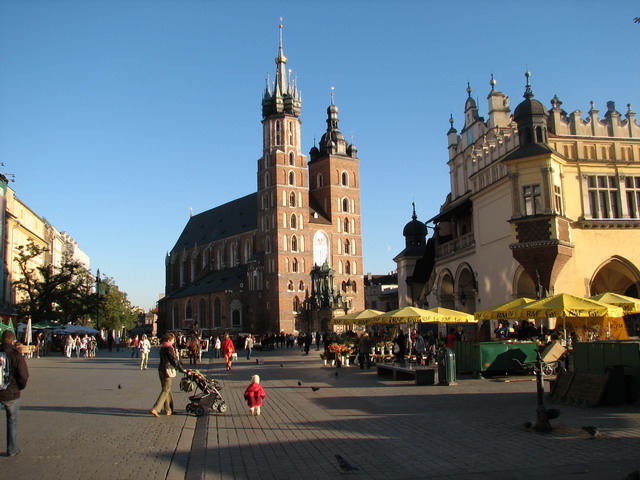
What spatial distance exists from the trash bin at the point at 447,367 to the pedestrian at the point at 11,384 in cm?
1087

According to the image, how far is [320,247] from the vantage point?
91.2 m

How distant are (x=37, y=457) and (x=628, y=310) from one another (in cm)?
1629

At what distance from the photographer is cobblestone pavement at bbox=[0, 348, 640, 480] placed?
7848 millimetres

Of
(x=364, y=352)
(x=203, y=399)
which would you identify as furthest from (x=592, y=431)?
(x=364, y=352)

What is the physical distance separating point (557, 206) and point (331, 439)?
772 inches

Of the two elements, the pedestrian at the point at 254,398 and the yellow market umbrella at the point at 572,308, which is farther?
the yellow market umbrella at the point at 572,308

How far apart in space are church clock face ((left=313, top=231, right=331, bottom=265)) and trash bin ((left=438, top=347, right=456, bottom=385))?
239 feet

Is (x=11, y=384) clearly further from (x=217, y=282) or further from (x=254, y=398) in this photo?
(x=217, y=282)

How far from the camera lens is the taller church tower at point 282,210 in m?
85.8

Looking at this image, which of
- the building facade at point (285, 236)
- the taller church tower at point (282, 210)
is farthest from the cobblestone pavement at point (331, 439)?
the taller church tower at point (282, 210)

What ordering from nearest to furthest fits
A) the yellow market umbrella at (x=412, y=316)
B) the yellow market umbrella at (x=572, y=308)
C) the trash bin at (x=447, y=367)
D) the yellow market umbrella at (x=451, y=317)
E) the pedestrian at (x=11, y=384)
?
the pedestrian at (x=11, y=384), the trash bin at (x=447, y=367), the yellow market umbrella at (x=572, y=308), the yellow market umbrella at (x=412, y=316), the yellow market umbrella at (x=451, y=317)

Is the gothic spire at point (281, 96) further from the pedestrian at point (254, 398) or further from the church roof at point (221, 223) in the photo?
the pedestrian at point (254, 398)

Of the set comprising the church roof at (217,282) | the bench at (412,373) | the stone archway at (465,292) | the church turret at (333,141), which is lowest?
the bench at (412,373)

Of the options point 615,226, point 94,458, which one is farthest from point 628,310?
point 94,458
